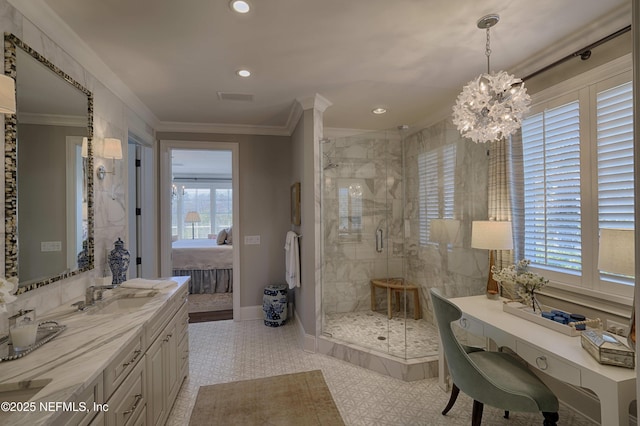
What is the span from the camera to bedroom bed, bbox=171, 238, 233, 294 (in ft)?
17.5

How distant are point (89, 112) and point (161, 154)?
1.73m

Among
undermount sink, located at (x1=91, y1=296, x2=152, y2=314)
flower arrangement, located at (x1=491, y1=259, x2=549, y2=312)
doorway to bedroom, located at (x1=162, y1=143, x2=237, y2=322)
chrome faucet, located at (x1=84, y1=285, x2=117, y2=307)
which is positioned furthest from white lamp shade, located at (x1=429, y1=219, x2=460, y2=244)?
chrome faucet, located at (x1=84, y1=285, x2=117, y2=307)

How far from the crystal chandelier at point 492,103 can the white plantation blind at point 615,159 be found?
562 mm

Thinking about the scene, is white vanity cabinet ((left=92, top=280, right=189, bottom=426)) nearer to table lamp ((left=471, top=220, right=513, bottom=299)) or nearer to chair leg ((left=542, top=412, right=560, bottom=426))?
chair leg ((left=542, top=412, right=560, bottom=426))

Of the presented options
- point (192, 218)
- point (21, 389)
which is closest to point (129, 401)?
point (21, 389)

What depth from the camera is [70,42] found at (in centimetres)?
196

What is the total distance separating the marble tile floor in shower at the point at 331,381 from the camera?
2100mm

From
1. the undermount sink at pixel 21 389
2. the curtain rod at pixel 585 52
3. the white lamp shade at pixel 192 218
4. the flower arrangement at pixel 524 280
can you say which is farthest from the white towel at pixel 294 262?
the white lamp shade at pixel 192 218

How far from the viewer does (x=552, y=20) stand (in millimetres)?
1860

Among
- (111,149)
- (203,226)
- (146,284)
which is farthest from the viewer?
(203,226)

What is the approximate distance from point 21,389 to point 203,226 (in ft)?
26.6

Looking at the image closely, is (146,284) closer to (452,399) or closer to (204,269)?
(452,399)

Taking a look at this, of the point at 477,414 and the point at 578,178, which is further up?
the point at 578,178

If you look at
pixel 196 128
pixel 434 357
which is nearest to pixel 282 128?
pixel 196 128
